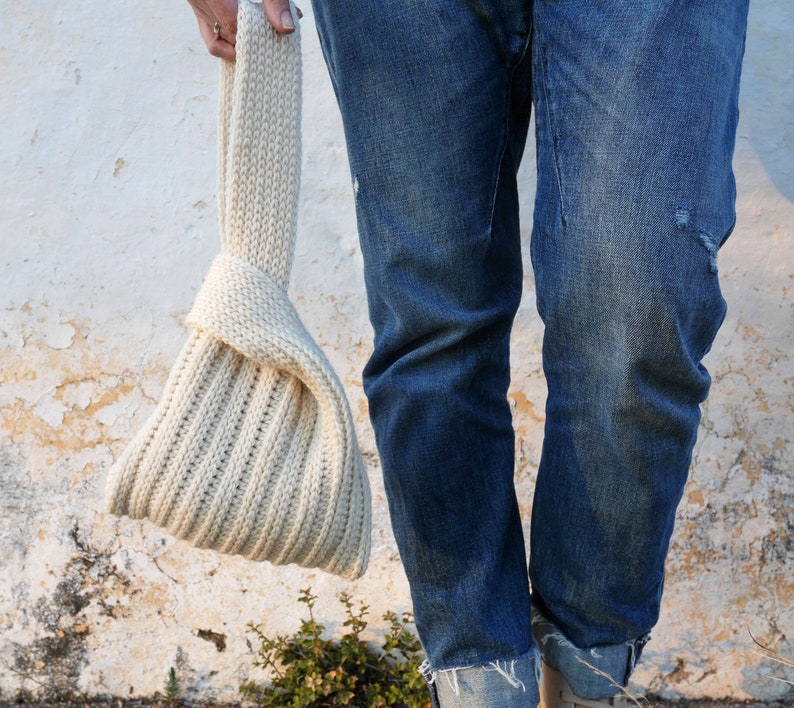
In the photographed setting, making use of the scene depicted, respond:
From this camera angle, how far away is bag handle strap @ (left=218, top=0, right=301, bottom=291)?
987 mm

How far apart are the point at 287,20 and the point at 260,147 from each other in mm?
164

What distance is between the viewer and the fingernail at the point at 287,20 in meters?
1.00

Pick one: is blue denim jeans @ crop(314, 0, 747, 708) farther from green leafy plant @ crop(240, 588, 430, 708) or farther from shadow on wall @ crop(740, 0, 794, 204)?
shadow on wall @ crop(740, 0, 794, 204)

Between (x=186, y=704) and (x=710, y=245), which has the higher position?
(x=710, y=245)

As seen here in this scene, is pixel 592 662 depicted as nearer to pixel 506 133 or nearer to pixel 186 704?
pixel 506 133

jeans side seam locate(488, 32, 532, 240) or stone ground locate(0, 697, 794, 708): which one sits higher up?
jeans side seam locate(488, 32, 532, 240)

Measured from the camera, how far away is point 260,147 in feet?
3.31

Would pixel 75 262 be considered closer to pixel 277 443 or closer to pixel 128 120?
pixel 128 120

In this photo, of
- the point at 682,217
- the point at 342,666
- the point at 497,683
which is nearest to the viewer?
the point at 682,217

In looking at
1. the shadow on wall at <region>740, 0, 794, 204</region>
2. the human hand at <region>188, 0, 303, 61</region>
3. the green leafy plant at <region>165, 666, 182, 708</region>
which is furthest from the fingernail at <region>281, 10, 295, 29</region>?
the green leafy plant at <region>165, 666, 182, 708</region>

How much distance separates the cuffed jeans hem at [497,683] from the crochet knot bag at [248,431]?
0.17 metres

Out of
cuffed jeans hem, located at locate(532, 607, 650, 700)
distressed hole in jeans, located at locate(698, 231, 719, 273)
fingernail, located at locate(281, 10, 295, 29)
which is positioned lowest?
cuffed jeans hem, located at locate(532, 607, 650, 700)

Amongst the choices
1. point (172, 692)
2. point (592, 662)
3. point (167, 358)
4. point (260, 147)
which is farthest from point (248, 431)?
point (172, 692)

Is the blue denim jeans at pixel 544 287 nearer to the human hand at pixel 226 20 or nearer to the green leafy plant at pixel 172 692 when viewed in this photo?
the human hand at pixel 226 20
